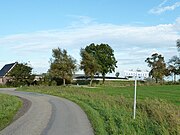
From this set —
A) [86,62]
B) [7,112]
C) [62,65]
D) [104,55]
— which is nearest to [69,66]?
[62,65]

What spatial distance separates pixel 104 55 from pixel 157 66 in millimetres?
26776

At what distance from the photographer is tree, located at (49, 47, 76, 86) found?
3349 inches

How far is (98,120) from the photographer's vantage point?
645 inches

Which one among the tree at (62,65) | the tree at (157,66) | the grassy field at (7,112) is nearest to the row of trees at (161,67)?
the tree at (157,66)

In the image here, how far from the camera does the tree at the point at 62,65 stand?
85062 mm

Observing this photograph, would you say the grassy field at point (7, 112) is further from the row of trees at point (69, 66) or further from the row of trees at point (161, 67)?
the row of trees at point (161, 67)

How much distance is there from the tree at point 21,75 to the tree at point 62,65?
9156 mm

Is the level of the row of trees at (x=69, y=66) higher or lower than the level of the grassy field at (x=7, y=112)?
higher

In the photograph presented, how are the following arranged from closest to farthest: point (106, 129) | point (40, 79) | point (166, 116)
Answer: point (106, 129) < point (166, 116) < point (40, 79)

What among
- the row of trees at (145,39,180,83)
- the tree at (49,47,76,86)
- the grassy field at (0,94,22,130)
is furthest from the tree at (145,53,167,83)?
the grassy field at (0,94,22,130)

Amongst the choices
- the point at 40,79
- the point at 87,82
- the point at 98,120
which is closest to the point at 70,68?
the point at 40,79

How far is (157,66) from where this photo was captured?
132 m

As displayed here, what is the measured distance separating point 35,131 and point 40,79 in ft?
262

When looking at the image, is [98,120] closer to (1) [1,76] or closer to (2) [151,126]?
(2) [151,126]
